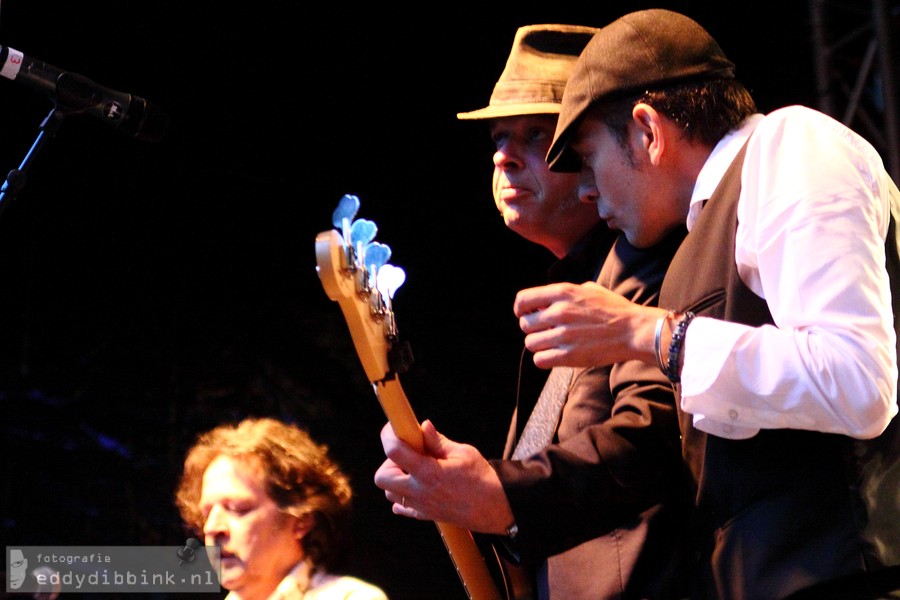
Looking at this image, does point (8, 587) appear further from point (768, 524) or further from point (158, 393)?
point (768, 524)

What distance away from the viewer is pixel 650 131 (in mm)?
1771

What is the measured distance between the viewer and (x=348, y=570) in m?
2.93

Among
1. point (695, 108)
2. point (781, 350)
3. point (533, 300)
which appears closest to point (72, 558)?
point (533, 300)

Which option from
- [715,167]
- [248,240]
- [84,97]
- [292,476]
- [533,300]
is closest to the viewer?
[533,300]

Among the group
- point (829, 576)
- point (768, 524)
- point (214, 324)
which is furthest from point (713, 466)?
point (214, 324)

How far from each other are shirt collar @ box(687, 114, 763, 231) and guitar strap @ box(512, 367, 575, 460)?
554 millimetres

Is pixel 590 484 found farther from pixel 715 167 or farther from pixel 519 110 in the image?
pixel 519 110

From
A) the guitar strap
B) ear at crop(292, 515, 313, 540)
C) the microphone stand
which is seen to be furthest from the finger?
ear at crop(292, 515, 313, 540)

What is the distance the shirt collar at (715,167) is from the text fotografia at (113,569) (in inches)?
67.1

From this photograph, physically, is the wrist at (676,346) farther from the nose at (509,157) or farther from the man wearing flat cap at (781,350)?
the nose at (509,157)

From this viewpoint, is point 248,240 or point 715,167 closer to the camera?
point 715,167

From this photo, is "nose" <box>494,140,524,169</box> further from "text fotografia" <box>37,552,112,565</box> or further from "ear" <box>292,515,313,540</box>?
"text fotografia" <box>37,552,112,565</box>

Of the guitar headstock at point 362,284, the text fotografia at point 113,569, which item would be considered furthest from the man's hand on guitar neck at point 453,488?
the text fotografia at point 113,569

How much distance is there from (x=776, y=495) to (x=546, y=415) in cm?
78
